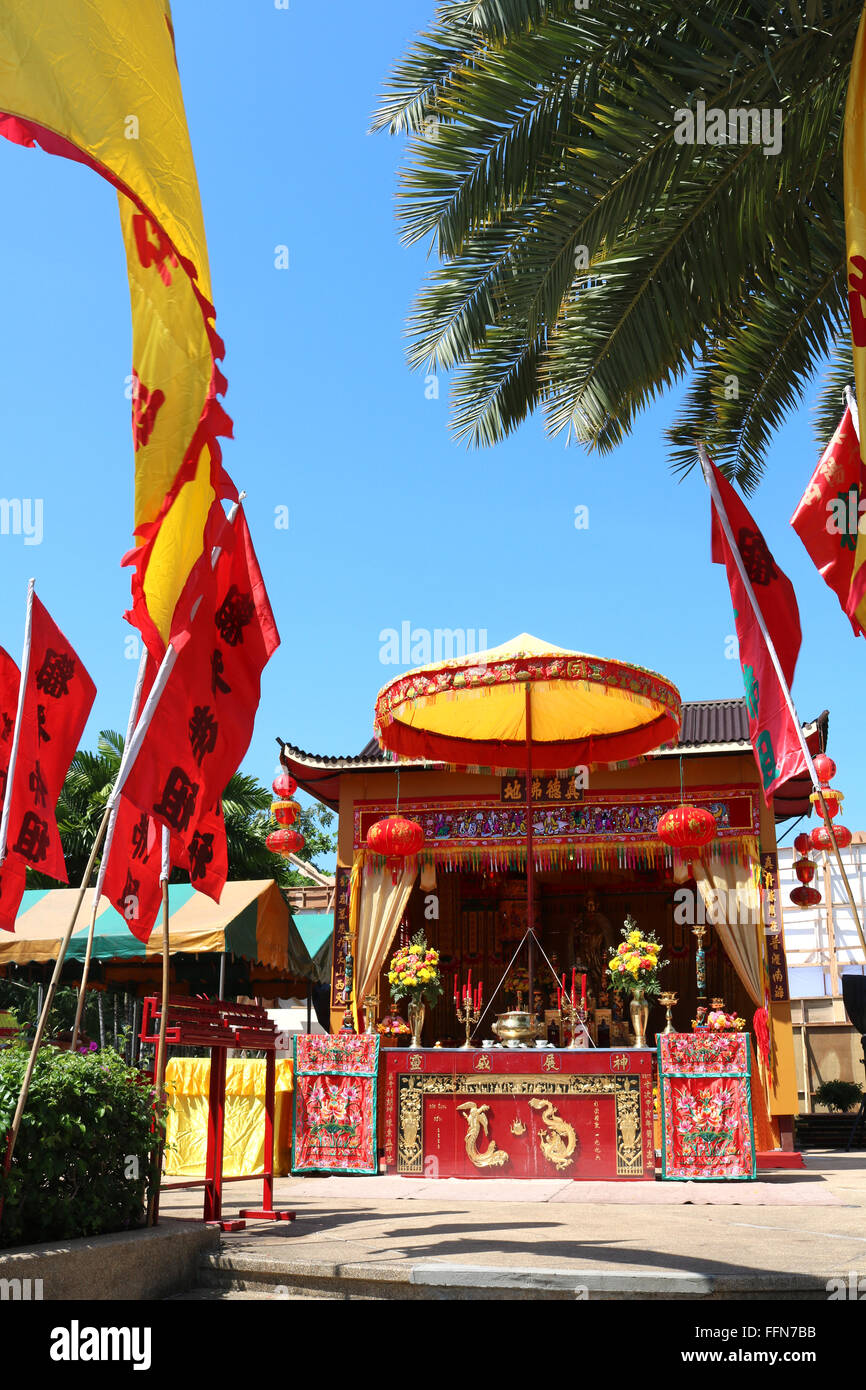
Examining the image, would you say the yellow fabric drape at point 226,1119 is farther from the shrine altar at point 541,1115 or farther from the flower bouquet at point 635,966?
the flower bouquet at point 635,966

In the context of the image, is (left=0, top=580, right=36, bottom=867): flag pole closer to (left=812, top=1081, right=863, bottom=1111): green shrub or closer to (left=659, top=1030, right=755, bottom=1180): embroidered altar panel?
(left=659, top=1030, right=755, bottom=1180): embroidered altar panel

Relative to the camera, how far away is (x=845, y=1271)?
4.89 metres

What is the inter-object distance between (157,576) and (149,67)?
6.88ft

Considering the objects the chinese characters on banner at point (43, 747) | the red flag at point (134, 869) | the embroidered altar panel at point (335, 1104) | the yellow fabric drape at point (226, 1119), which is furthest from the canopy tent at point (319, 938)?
the red flag at point (134, 869)

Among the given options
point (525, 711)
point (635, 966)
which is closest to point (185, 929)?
point (525, 711)

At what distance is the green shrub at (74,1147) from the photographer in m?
4.87

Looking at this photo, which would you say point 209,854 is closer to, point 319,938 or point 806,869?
point 806,869

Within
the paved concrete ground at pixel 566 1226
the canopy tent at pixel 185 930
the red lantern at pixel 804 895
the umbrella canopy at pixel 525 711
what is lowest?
the paved concrete ground at pixel 566 1226

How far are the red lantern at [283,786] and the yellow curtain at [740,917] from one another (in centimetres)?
533

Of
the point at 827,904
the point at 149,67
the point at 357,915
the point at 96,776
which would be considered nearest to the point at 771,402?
Result: the point at 149,67

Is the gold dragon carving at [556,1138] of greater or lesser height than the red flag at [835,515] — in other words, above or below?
below

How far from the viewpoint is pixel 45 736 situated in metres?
9.19

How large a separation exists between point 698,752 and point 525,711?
2592 mm

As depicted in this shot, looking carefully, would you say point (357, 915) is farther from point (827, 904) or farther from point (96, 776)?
point (827, 904)
